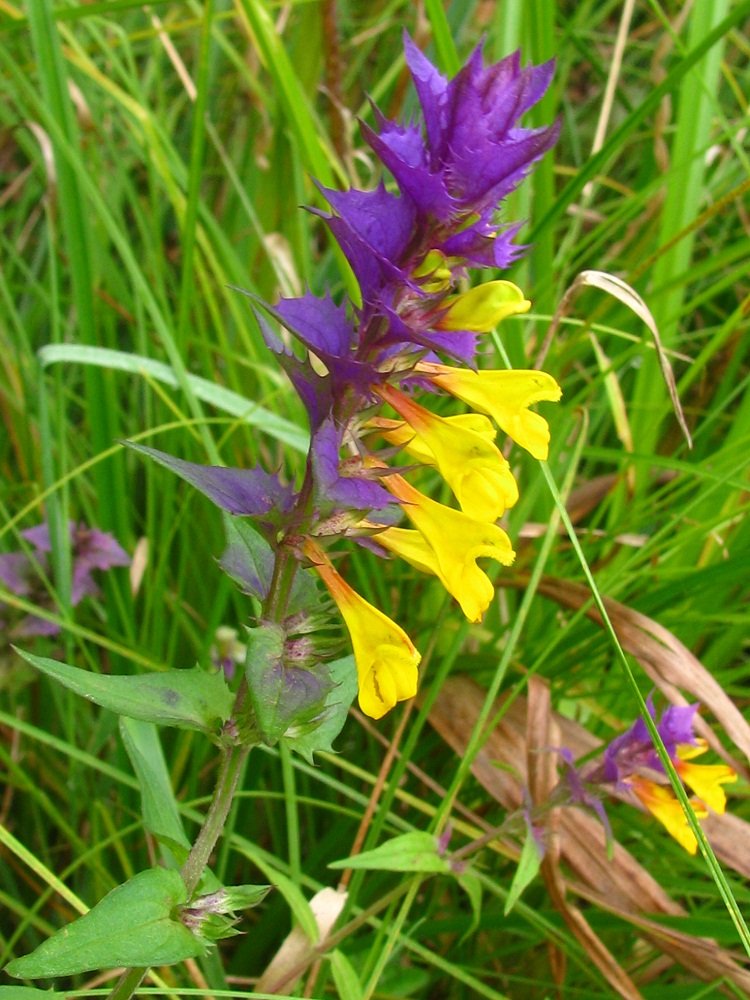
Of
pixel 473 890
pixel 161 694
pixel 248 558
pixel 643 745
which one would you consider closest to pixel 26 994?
pixel 161 694

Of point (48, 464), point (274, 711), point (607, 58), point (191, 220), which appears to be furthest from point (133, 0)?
point (607, 58)

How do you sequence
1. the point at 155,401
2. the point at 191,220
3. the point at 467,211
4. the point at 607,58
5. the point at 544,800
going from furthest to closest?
the point at 607,58, the point at 155,401, the point at 191,220, the point at 544,800, the point at 467,211

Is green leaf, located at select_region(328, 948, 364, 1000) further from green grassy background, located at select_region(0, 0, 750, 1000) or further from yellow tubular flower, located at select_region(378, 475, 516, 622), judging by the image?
yellow tubular flower, located at select_region(378, 475, 516, 622)

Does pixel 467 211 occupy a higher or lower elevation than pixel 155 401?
higher

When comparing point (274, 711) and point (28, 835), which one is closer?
point (274, 711)

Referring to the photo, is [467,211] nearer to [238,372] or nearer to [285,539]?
[285,539]

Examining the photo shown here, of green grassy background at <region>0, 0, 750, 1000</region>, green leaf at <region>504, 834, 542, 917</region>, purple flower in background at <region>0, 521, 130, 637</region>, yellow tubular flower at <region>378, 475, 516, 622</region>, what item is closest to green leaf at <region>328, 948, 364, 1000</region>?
green grassy background at <region>0, 0, 750, 1000</region>

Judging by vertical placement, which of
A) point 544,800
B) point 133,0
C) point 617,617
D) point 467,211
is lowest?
point 544,800

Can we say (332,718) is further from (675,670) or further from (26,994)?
(675,670)
